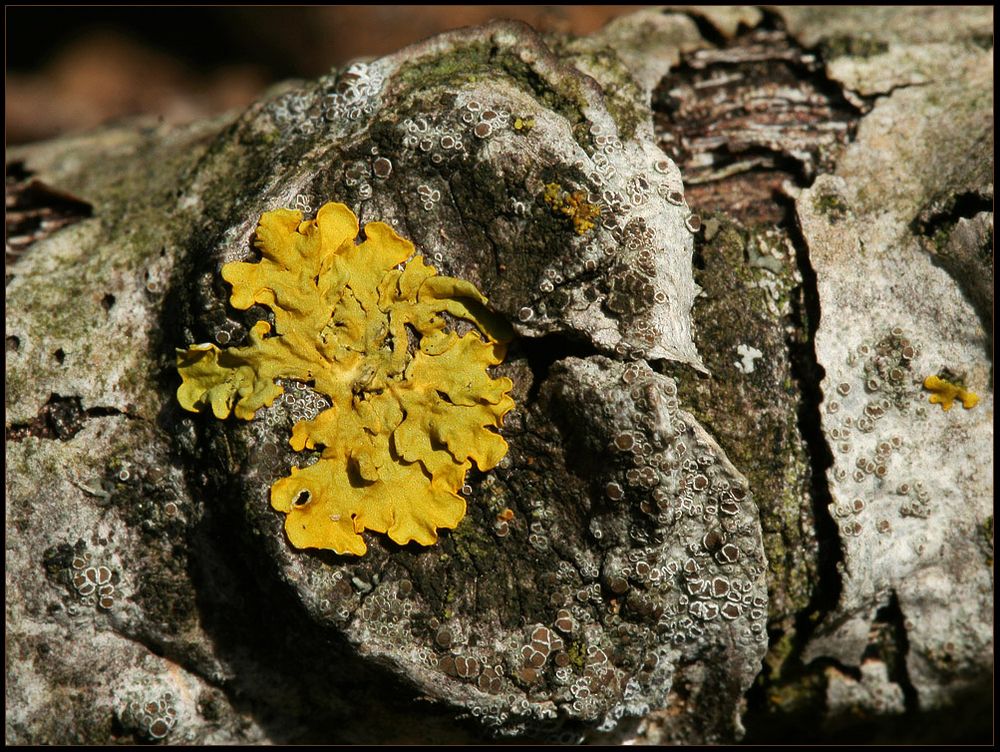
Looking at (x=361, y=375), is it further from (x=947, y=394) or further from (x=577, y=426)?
(x=947, y=394)

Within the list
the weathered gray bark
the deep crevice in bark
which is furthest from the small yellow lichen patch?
the deep crevice in bark

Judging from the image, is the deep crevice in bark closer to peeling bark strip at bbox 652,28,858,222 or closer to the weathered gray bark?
the weathered gray bark

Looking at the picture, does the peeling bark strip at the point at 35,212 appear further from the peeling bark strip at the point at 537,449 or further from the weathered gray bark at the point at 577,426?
the peeling bark strip at the point at 537,449

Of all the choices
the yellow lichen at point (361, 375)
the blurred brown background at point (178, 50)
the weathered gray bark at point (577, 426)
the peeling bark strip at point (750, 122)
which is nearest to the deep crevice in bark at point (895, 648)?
the weathered gray bark at point (577, 426)

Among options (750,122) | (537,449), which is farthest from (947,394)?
(537,449)

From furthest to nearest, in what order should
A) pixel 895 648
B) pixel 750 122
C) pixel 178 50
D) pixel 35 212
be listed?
1. pixel 178 50
2. pixel 35 212
3. pixel 750 122
4. pixel 895 648

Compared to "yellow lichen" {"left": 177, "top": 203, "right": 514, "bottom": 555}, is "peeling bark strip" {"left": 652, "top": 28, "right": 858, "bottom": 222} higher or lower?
higher

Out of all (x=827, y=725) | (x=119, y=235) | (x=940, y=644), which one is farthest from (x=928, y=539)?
(x=119, y=235)
